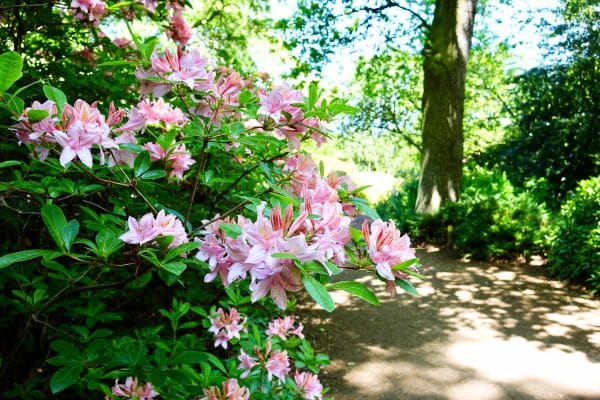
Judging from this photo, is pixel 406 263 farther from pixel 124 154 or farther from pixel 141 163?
pixel 124 154

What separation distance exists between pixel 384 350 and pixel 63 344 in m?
3.75

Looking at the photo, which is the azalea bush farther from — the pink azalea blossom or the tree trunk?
the tree trunk

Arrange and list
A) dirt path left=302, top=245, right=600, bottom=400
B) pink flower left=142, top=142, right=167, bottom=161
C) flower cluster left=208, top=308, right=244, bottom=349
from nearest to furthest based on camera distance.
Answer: pink flower left=142, top=142, right=167, bottom=161 → flower cluster left=208, top=308, right=244, bottom=349 → dirt path left=302, top=245, right=600, bottom=400

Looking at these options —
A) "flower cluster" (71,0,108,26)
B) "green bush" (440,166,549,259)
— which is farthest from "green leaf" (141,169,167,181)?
"green bush" (440,166,549,259)

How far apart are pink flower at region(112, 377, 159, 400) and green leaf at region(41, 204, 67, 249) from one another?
2.50 ft

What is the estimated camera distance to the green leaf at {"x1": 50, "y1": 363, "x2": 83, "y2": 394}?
1.20m

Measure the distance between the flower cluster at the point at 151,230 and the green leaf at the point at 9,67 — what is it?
360 millimetres

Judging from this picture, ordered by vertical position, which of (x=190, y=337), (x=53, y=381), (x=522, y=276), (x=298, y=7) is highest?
(x=298, y=7)

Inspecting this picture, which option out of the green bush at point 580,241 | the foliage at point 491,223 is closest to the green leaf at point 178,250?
the green bush at point 580,241

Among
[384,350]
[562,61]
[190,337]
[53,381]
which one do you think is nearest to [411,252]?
[53,381]

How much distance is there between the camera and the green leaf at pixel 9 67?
862 mm

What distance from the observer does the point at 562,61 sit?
11516mm

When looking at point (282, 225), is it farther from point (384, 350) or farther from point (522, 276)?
point (522, 276)

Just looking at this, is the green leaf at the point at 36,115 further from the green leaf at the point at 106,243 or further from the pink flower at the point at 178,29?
the pink flower at the point at 178,29
